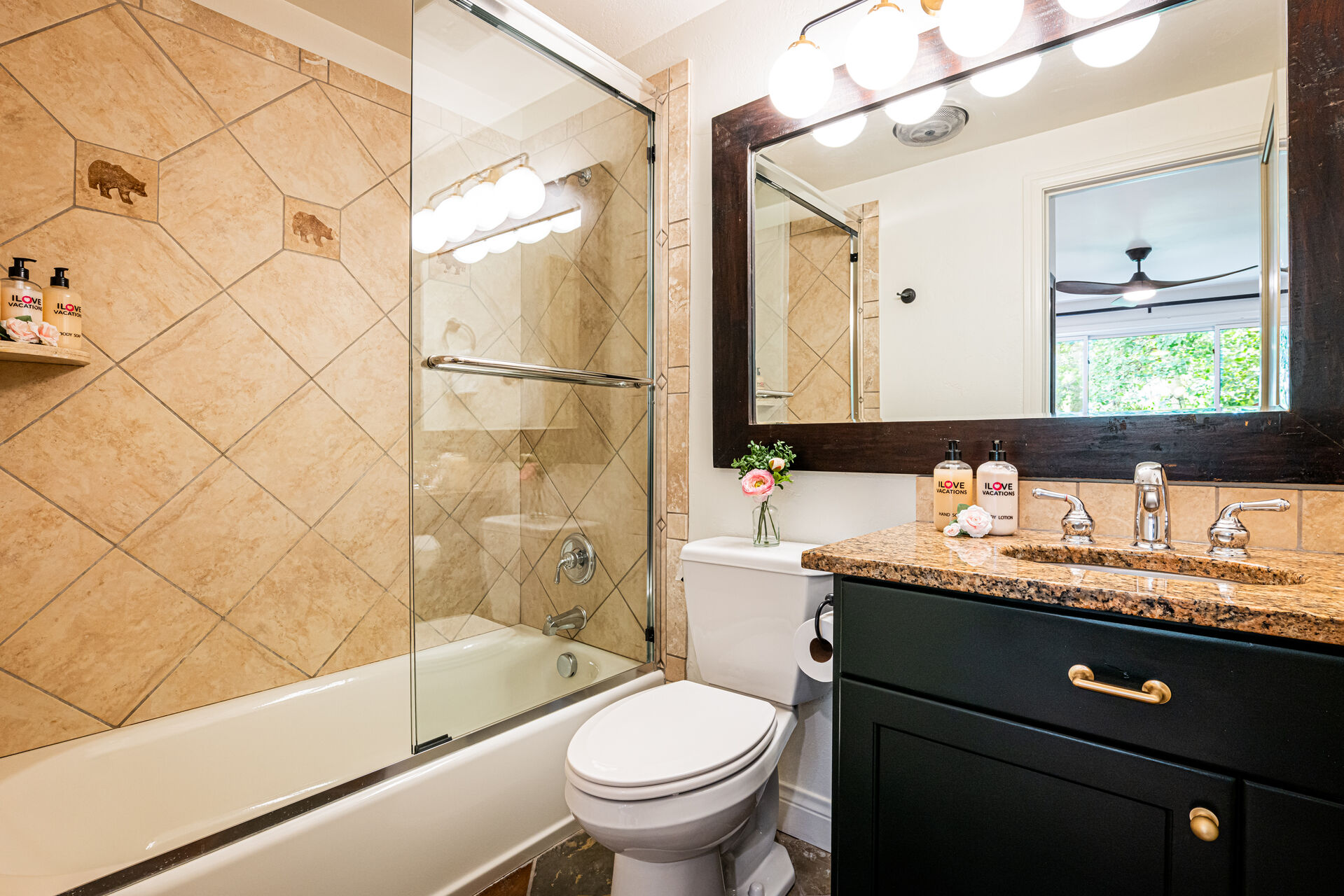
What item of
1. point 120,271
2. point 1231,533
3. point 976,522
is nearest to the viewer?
point 1231,533

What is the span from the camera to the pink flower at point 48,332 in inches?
53.6

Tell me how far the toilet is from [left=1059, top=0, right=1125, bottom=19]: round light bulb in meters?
1.28

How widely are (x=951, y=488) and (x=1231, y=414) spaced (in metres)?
0.49

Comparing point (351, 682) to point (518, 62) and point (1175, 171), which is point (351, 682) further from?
point (1175, 171)

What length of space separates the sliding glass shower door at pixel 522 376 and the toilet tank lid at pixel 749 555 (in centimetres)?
43

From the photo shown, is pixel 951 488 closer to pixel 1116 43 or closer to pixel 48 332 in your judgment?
pixel 1116 43

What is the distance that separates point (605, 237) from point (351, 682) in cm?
161

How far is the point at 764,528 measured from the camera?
167 cm

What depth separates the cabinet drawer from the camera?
673mm

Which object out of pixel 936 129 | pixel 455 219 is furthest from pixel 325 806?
pixel 936 129

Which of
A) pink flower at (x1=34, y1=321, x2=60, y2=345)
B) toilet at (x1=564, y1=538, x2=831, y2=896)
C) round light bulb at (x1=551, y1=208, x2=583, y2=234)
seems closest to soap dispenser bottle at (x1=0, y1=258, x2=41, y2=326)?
pink flower at (x1=34, y1=321, x2=60, y2=345)

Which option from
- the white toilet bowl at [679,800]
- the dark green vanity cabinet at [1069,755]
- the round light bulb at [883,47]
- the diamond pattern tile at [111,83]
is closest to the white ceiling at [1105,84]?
the round light bulb at [883,47]

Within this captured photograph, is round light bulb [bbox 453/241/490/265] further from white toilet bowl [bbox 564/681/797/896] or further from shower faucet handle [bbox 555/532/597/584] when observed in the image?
white toilet bowl [bbox 564/681/797/896]

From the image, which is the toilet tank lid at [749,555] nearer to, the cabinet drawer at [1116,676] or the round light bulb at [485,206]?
the cabinet drawer at [1116,676]
